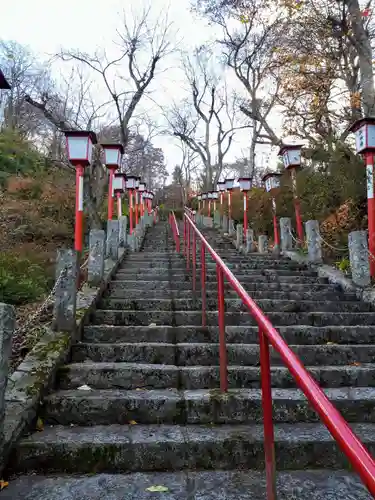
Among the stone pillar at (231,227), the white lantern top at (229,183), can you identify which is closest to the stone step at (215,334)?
the stone pillar at (231,227)

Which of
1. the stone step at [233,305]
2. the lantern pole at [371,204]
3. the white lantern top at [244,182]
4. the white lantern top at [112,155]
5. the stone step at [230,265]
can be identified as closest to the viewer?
the stone step at [233,305]

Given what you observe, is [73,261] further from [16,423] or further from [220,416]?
[220,416]

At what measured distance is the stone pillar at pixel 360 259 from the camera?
5.36 meters

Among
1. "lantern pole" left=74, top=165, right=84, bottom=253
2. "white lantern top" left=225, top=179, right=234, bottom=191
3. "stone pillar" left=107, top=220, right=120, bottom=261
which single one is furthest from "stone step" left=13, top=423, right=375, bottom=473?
"white lantern top" left=225, top=179, right=234, bottom=191

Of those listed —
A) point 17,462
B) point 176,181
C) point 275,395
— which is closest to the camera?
point 17,462

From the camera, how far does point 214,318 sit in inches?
172

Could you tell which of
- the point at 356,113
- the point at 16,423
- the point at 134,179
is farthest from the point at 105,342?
the point at 134,179

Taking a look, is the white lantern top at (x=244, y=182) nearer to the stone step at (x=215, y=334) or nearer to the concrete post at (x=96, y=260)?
the concrete post at (x=96, y=260)

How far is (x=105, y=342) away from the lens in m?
3.95

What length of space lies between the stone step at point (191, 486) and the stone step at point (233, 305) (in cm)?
253

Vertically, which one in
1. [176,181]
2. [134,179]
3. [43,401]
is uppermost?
[176,181]

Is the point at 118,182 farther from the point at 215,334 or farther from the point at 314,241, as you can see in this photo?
the point at 215,334

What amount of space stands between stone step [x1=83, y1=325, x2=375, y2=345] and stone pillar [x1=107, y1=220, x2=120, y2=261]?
3.19 meters

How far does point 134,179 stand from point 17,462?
12596 mm
